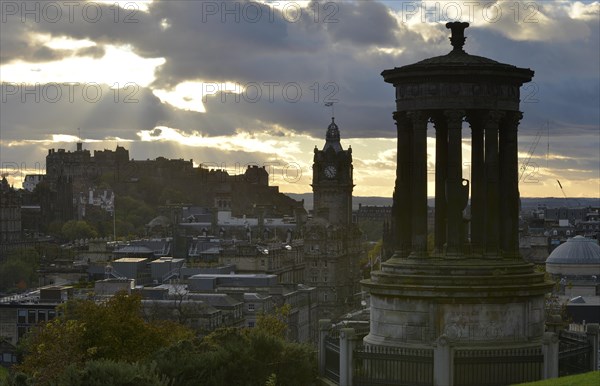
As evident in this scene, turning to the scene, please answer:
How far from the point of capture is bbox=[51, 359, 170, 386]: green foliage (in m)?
42.2

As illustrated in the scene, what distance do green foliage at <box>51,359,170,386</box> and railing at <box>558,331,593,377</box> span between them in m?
10.0

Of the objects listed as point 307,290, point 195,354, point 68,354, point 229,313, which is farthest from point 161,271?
point 195,354

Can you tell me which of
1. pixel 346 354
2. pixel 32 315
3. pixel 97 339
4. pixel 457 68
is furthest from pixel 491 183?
pixel 32 315

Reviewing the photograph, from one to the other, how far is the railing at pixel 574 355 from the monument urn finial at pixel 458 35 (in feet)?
26.6

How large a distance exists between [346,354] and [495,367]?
3.75m

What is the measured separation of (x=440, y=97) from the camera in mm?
41562

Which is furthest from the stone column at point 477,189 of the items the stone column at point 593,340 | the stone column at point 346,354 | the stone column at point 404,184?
the stone column at point 593,340

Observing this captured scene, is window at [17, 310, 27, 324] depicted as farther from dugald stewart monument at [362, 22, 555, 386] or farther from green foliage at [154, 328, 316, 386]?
dugald stewart monument at [362, 22, 555, 386]

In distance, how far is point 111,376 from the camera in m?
42.7

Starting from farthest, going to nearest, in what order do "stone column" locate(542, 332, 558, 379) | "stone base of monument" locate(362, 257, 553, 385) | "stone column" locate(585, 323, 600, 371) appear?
"stone column" locate(585, 323, 600, 371) → "stone base of monument" locate(362, 257, 553, 385) → "stone column" locate(542, 332, 558, 379)

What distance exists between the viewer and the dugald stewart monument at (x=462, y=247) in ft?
134

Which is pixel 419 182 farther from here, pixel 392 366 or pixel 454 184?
pixel 392 366

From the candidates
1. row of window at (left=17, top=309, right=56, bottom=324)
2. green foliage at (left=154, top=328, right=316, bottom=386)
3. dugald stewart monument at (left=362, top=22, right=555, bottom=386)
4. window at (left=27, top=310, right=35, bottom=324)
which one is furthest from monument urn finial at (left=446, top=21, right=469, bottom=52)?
window at (left=27, top=310, right=35, bottom=324)

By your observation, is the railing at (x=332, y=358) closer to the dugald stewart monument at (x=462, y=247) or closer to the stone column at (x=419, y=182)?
the dugald stewart monument at (x=462, y=247)
